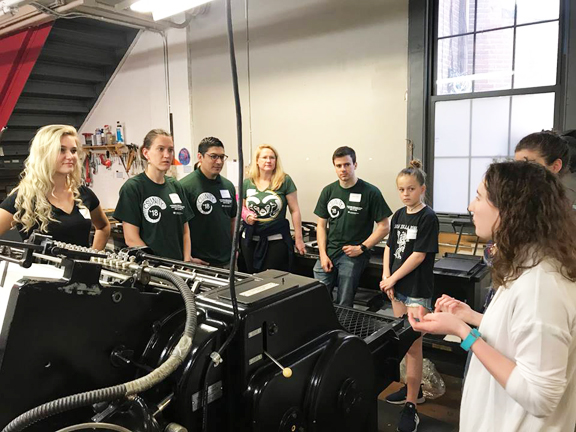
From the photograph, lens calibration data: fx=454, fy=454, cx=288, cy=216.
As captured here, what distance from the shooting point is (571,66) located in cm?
274

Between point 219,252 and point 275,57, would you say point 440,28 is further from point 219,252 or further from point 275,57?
point 219,252

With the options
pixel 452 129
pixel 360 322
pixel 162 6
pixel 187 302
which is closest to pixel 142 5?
pixel 162 6

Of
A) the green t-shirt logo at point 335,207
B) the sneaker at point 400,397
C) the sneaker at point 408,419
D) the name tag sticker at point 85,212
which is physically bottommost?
the sneaker at point 400,397

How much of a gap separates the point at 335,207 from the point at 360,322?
65.0 inches

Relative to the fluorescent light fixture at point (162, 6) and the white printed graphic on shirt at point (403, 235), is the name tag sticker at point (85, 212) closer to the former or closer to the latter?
the white printed graphic on shirt at point (403, 235)

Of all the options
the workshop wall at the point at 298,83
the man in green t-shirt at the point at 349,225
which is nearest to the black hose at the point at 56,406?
the man in green t-shirt at the point at 349,225

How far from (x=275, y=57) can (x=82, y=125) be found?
2961 mm

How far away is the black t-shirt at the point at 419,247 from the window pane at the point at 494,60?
1.41 metres

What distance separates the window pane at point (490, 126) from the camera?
309 cm

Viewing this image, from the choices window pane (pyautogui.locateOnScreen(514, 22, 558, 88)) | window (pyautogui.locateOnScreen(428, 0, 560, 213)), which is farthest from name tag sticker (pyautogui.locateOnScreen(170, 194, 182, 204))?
window pane (pyautogui.locateOnScreen(514, 22, 558, 88))

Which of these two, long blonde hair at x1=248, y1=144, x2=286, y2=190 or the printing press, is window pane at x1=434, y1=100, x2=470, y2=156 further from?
the printing press

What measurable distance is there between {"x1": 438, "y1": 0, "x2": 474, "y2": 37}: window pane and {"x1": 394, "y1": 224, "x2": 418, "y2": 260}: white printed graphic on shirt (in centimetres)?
171

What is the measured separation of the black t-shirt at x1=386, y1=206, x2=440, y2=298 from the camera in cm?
219

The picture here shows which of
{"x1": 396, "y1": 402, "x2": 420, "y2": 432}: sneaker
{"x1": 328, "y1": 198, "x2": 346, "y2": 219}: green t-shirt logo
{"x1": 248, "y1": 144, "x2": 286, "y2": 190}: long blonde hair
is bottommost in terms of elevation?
{"x1": 396, "y1": 402, "x2": 420, "y2": 432}: sneaker
